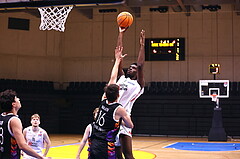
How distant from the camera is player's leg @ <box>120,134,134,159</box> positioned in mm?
5352

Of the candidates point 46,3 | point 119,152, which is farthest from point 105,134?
point 46,3

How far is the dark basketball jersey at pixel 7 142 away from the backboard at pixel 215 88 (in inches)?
493

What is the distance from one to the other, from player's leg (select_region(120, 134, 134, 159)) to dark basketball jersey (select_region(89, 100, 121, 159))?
975mm

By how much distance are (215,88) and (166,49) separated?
11.3 ft

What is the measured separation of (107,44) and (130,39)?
125 cm

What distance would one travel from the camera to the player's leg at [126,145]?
5.35 m

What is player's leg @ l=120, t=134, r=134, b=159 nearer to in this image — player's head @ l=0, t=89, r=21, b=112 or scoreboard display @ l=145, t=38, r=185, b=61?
player's head @ l=0, t=89, r=21, b=112

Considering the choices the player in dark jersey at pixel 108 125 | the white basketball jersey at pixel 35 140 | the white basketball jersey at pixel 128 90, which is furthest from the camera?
the white basketball jersey at pixel 35 140

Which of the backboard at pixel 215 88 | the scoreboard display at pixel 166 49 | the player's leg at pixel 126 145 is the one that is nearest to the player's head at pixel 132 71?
the player's leg at pixel 126 145

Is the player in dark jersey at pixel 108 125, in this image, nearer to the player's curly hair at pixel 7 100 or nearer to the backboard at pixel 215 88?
the player's curly hair at pixel 7 100

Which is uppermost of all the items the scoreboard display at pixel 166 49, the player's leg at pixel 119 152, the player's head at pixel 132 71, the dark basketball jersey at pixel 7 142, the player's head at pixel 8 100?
the scoreboard display at pixel 166 49

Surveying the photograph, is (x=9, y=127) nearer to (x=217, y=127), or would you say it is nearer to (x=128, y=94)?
(x=128, y=94)

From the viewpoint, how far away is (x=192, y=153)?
11195 mm

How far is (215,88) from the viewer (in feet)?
51.4
